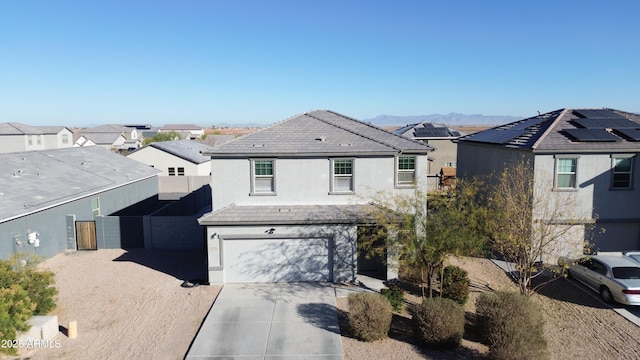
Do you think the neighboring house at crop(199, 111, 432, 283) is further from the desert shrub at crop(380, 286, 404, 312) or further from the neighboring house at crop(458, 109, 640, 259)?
the neighboring house at crop(458, 109, 640, 259)

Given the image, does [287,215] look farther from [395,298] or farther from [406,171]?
[406,171]

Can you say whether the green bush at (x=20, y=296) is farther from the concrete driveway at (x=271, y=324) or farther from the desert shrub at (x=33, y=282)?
the concrete driveway at (x=271, y=324)

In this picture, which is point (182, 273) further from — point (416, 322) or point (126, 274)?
point (416, 322)

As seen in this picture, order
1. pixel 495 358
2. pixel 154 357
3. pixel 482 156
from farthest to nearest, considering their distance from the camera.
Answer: pixel 482 156 < pixel 154 357 < pixel 495 358

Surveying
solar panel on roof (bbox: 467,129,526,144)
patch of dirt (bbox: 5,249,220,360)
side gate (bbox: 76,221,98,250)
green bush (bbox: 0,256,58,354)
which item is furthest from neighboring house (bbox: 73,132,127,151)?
green bush (bbox: 0,256,58,354)

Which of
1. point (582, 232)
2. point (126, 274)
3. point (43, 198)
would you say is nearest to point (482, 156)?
point (582, 232)

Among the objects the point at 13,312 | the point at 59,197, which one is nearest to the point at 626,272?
the point at 13,312

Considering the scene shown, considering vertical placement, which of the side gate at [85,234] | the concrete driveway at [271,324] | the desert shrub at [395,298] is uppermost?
the side gate at [85,234]

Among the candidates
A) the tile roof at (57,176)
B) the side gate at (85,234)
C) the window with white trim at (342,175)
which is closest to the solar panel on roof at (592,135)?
the window with white trim at (342,175)
